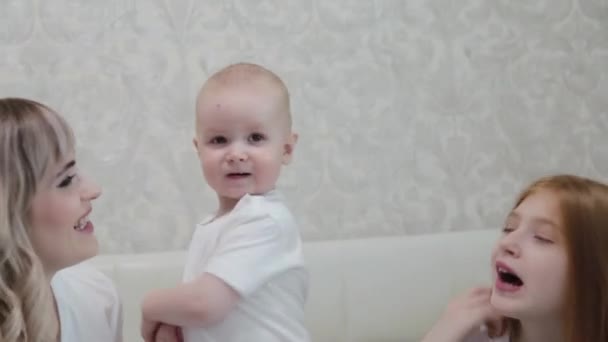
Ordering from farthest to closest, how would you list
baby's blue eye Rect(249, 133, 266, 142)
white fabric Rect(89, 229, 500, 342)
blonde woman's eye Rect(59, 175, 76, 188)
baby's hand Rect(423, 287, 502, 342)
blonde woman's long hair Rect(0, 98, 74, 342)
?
white fabric Rect(89, 229, 500, 342), baby's hand Rect(423, 287, 502, 342), baby's blue eye Rect(249, 133, 266, 142), blonde woman's eye Rect(59, 175, 76, 188), blonde woman's long hair Rect(0, 98, 74, 342)

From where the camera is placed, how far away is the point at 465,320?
1.64 meters

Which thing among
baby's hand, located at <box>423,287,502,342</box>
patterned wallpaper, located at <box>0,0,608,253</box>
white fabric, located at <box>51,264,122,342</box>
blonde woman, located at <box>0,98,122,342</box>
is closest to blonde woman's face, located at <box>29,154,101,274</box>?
blonde woman, located at <box>0,98,122,342</box>

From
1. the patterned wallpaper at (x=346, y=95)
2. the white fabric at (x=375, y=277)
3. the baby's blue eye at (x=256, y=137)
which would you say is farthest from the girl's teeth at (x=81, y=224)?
the patterned wallpaper at (x=346, y=95)

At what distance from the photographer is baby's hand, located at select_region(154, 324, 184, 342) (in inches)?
58.9

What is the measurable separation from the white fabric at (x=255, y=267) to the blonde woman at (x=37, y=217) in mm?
211

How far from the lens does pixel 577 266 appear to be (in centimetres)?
151

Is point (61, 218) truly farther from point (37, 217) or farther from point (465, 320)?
point (465, 320)

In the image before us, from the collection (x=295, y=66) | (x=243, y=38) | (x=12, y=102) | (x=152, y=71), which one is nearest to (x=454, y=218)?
(x=295, y=66)

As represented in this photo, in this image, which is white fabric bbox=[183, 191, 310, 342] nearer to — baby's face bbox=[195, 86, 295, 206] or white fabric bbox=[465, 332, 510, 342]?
baby's face bbox=[195, 86, 295, 206]

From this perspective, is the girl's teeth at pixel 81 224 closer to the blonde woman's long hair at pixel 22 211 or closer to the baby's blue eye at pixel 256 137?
the blonde woman's long hair at pixel 22 211

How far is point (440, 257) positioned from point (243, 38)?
0.78 metres

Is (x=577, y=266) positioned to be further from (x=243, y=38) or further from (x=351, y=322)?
(x=243, y=38)

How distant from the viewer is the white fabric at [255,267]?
1.44m

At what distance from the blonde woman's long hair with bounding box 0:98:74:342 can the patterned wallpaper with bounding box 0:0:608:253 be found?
2.75 ft
